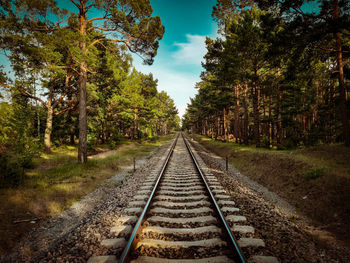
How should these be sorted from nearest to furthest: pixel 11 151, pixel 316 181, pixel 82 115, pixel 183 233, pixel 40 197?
pixel 183 233
pixel 40 197
pixel 316 181
pixel 11 151
pixel 82 115

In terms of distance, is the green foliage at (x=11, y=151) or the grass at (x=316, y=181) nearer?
the grass at (x=316, y=181)

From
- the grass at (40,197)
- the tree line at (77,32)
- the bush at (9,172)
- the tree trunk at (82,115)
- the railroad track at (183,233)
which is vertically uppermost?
the tree line at (77,32)

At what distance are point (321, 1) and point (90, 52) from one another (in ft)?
42.8

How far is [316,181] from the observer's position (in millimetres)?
6121

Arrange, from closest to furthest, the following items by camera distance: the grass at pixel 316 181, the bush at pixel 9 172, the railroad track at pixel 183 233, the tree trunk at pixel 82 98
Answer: the railroad track at pixel 183 233
the grass at pixel 316 181
the bush at pixel 9 172
the tree trunk at pixel 82 98

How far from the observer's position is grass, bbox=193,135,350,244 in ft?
15.0

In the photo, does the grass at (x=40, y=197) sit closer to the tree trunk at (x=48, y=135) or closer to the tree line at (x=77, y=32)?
the tree line at (x=77, y=32)

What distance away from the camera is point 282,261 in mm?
2740

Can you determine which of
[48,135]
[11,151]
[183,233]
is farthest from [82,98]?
[183,233]

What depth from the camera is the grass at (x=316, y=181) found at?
15.0 feet

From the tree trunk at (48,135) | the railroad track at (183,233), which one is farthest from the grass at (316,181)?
the tree trunk at (48,135)

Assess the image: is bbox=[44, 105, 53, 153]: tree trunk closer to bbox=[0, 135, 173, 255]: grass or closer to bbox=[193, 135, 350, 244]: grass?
bbox=[0, 135, 173, 255]: grass

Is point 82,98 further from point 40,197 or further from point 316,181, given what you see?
point 316,181

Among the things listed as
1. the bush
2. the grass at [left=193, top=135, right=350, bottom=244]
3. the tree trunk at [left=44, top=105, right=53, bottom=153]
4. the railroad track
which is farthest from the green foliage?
the grass at [left=193, top=135, right=350, bottom=244]
